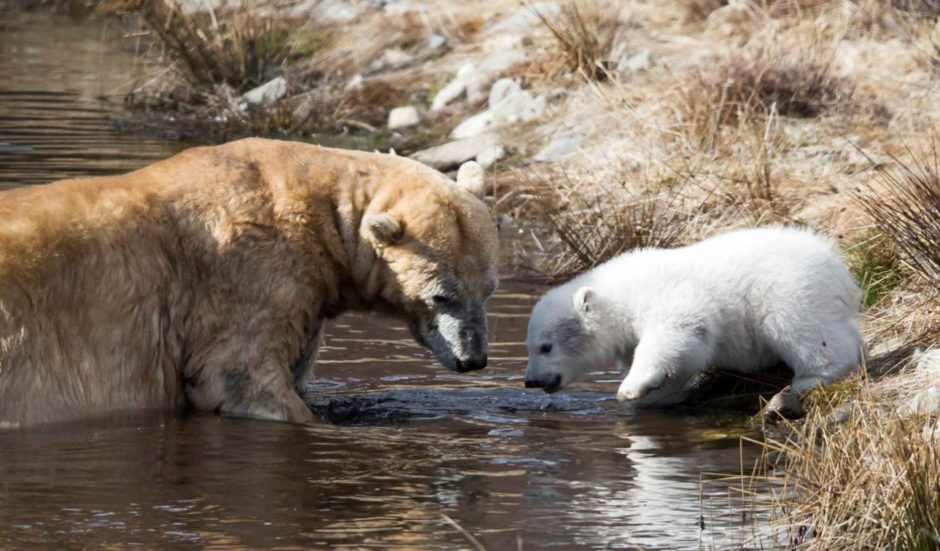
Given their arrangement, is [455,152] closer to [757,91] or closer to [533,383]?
[757,91]

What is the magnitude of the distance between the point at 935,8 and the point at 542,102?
431 centimetres

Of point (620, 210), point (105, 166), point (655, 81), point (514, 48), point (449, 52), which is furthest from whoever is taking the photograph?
point (449, 52)

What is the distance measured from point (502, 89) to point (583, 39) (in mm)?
1060

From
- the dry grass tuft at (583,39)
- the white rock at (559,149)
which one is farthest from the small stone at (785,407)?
the dry grass tuft at (583,39)

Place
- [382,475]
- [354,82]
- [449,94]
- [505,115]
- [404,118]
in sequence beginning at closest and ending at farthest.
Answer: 1. [382,475]
2. [505,115]
3. [404,118]
4. [449,94]
5. [354,82]

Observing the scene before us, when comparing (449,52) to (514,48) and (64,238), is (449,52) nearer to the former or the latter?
(514,48)

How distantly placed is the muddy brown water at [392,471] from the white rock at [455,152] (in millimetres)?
4788

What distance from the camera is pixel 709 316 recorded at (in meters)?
6.49

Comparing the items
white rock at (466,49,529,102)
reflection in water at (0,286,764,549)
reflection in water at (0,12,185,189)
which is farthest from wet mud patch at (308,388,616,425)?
white rock at (466,49,529,102)

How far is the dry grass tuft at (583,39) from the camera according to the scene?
14.1 metres

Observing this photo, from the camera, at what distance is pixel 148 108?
1560 centimetres

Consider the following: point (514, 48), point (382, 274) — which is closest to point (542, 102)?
point (514, 48)

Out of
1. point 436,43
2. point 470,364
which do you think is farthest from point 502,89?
point 470,364

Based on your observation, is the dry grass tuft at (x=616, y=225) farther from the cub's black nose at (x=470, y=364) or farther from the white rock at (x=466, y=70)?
the white rock at (x=466, y=70)
